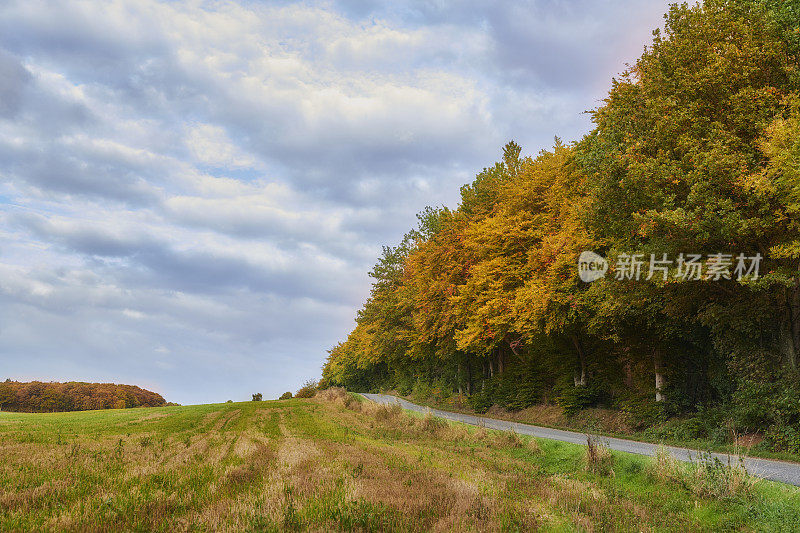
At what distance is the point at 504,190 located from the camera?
106 ft

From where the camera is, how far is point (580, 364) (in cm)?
2834

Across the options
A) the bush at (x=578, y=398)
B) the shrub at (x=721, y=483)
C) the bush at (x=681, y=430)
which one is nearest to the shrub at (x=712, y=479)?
the shrub at (x=721, y=483)

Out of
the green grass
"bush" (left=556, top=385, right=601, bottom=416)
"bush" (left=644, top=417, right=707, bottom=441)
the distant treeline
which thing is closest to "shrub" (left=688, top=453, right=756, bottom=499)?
the green grass

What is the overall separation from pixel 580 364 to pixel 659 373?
5926mm

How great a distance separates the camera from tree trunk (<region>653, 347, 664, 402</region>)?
73.5ft

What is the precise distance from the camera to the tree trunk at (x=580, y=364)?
27469 millimetres

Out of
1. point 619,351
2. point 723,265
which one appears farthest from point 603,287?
point 619,351

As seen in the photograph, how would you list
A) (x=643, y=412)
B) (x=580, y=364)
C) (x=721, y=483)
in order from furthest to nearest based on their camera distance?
1. (x=580, y=364)
2. (x=643, y=412)
3. (x=721, y=483)

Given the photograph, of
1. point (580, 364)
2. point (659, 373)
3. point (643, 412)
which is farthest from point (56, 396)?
point (659, 373)

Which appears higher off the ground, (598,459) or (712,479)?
(712,479)

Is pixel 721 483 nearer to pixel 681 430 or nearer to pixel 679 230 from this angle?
pixel 679 230

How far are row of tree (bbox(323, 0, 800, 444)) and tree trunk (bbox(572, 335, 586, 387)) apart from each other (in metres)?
0.09

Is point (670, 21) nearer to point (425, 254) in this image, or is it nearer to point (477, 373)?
point (425, 254)

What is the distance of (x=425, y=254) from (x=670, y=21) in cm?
2582
